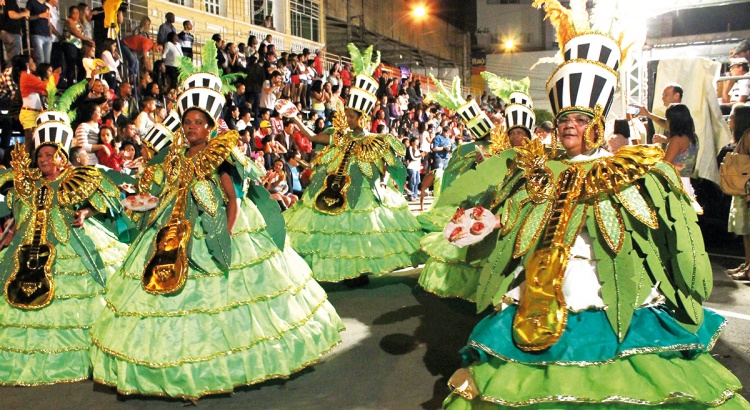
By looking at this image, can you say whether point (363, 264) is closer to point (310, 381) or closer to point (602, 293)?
point (310, 381)

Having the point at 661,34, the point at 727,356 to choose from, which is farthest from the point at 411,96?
Answer: the point at 727,356

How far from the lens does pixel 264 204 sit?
4684 mm

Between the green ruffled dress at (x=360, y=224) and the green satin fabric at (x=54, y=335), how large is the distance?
7.89 feet

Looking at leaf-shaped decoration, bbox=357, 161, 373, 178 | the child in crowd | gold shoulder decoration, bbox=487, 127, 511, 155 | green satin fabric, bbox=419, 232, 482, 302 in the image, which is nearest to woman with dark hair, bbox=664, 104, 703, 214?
gold shoulder decoration, bbox=487, 127, 511, 155

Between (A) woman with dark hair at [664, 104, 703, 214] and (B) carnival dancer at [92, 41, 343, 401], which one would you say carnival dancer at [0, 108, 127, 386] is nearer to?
(B) carnival dancer at [92, 41, 343, 401]

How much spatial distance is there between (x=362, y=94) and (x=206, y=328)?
3508 millimetres

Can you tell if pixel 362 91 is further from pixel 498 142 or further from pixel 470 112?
pixel 498 142

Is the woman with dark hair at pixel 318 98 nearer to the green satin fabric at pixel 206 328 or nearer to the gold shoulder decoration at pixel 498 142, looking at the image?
the gold shoulder decoration at pixel 498 142

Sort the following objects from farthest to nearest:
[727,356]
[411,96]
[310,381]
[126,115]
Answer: [411,96] → [126,115] → [727,356] → [310,381]

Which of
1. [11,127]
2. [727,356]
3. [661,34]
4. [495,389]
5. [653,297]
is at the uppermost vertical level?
[661,34]

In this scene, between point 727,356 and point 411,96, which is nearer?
point 727,356

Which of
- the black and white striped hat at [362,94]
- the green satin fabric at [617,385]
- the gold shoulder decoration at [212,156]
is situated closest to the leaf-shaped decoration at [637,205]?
the green satin fabric at [617,385]

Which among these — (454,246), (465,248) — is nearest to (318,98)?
(454,246)

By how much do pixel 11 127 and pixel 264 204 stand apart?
627cm
